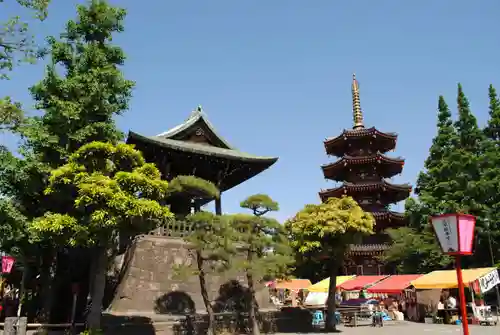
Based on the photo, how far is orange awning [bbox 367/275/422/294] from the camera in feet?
84.1

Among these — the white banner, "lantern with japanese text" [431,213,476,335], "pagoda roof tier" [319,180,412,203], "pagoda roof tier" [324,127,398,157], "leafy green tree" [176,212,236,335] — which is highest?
"pagoda roof tier" [324,127,398,157]

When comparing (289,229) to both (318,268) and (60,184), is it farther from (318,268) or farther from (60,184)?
(318,268)

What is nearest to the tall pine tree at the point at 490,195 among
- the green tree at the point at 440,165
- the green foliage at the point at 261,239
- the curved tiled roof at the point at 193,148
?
the green tree at the point at 440,165

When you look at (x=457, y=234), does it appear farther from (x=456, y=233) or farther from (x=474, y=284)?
(x=474, y=284)

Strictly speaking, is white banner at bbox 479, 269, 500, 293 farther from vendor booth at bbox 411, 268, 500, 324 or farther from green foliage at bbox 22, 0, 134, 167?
green foliage at bbox 22, 0, 134, 167

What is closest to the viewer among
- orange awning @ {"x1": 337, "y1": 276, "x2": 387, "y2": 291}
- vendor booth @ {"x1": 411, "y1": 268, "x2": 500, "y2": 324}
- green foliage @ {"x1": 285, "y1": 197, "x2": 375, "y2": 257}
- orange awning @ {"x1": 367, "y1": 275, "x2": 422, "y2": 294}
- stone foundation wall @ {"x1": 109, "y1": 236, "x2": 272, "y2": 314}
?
stone foundation wall @ {"x1": 109, "y1": 236, "x2": 272, "y2": 314}

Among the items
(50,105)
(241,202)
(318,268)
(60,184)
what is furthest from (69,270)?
(318,268)

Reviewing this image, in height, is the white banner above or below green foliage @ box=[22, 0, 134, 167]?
below

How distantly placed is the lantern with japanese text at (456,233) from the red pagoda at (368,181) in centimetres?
3447

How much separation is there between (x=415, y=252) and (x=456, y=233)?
102 feet

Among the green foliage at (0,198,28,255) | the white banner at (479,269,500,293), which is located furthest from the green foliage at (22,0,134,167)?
the white banner at (479,269,500,293)

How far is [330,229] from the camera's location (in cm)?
1755

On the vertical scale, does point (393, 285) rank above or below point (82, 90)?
below

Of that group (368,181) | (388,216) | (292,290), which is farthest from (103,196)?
(368,181)
